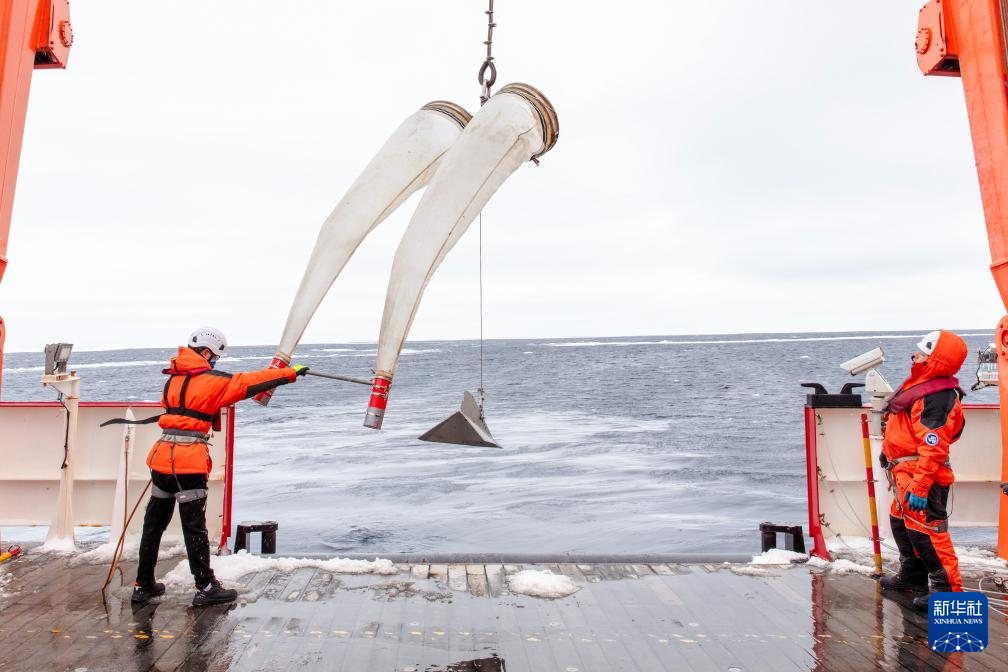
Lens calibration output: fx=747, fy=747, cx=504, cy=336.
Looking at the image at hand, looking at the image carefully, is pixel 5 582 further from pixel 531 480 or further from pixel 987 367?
pixel 531 480

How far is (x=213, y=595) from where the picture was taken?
213 inches

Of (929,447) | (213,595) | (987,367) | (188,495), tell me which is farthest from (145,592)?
(987,367)

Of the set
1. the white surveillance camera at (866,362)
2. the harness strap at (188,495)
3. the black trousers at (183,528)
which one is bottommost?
the black trousers at (183,528)

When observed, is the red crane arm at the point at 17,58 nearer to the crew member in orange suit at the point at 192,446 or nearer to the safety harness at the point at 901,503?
the crew member in orange suit at the point at 192,446

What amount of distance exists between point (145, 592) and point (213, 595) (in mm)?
527

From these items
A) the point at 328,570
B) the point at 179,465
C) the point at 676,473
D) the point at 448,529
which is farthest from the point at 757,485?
the point at 179,465

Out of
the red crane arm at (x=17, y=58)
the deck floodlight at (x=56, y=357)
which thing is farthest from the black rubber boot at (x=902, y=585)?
the red crane arm at (x=17, y=58)

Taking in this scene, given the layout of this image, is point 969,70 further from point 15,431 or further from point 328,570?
point 15,431

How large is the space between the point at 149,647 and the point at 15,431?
3695 millimetres

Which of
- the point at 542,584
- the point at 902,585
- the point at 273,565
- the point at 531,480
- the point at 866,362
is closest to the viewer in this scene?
the point at 902,585

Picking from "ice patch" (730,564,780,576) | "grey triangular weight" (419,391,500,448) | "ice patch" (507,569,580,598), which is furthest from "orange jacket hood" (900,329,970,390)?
"grey triangular weight" (419,391,500,448)

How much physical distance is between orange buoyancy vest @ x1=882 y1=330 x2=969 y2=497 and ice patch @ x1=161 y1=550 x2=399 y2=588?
4103mm

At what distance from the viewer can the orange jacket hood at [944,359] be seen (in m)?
5.14

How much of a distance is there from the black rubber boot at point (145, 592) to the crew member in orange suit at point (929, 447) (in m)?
5.45
